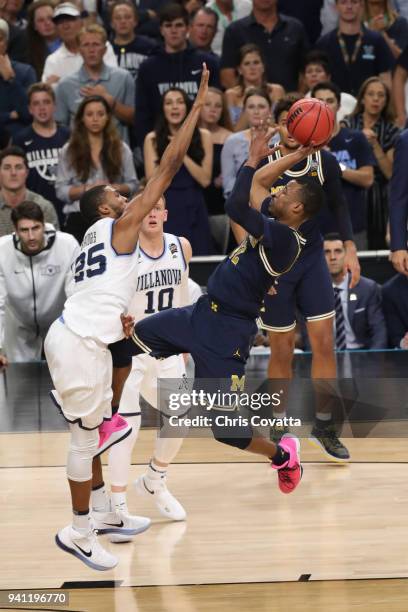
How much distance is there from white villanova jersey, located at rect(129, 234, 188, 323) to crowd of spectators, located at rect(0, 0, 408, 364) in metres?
2.61

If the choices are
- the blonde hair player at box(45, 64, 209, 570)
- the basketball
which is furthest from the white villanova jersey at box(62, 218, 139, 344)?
the basketball

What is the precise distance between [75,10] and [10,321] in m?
3.45

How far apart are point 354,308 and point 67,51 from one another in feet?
12.8

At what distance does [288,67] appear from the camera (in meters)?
11.1

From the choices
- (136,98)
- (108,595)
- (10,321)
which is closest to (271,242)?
(108,595)

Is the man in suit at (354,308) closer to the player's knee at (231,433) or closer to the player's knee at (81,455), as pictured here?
the player's knee at (231,433)

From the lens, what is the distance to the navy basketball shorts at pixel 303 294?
22.9 ft

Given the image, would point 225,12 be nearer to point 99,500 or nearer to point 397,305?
point 397,305

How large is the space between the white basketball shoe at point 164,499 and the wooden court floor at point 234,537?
6 cm

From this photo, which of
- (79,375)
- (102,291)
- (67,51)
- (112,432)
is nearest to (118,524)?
(112,432)

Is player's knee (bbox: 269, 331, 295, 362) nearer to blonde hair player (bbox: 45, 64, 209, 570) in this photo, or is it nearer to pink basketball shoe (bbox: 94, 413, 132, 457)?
pink basketball shoe (bbox: 94, 413, 132, 457)

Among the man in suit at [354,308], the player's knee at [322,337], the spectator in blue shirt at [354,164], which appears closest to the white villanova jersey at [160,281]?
the player's knee at [322,337]

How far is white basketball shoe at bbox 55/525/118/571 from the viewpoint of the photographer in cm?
537

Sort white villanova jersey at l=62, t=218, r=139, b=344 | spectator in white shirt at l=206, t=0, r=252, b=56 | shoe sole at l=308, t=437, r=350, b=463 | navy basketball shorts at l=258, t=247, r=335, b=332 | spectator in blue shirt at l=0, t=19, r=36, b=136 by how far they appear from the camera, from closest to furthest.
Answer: white villanova jersey at l=62, t=218, r=139, b=344 < navy basketball shorts at l=258, t=247, r=335, b=332 < shoe sole at l=308, t=437, r=350, b=463 < spectator in blue shirt at l=0, t=19, r=36, b=136 < spectator in white shirt at l=206, t=0, r=252, b=56
